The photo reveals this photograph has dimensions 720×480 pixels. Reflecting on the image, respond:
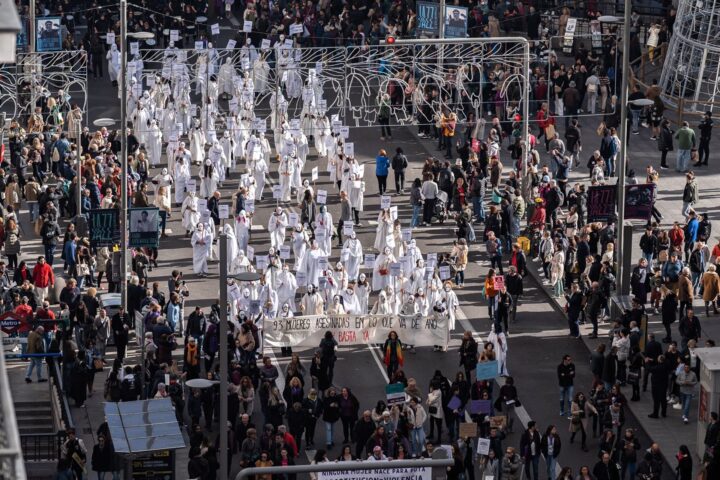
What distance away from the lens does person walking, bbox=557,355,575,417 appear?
114 ft

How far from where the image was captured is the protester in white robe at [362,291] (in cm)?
3962

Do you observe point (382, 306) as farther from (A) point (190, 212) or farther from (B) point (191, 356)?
(A) point (190, 212)

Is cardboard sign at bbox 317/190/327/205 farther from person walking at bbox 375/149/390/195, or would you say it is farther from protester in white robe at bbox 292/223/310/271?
person walking at bbox 375/149/390/195

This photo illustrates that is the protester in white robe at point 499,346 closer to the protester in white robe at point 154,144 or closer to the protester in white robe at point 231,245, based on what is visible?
the protester in white robe at point 231,245

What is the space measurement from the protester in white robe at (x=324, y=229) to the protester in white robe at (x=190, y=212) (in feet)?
9.33

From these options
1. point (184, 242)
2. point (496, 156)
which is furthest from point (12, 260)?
point (496, 156)

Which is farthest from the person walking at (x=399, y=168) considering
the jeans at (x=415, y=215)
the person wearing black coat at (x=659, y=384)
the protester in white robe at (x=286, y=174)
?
the person wearing black coat at (x=659, y=384)

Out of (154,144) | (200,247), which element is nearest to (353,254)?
(200,247)

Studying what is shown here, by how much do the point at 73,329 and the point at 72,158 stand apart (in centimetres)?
1059

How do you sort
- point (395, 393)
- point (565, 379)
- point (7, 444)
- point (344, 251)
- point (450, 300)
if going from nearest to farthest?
1. point (7, 444)
2. point (395, 393)
3. point (565, 379)
4. point (450, 300)
5. point (344, 251)

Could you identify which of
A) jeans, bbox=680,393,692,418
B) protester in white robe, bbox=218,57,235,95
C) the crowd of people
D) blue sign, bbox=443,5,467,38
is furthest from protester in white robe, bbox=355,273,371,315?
blue sign, bbox=443,5,467,38

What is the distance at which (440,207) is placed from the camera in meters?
46.2

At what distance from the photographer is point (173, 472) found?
29891 millimetres

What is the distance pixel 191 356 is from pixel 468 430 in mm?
6412
